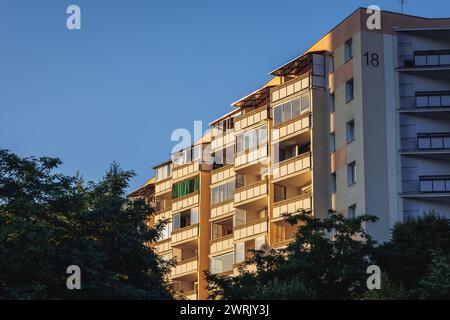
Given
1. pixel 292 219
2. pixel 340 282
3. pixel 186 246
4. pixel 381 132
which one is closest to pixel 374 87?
pixel 381 132

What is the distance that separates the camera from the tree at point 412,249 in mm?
51344

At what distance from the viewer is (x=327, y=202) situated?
7081 cm

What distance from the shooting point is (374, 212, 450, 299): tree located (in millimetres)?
51344

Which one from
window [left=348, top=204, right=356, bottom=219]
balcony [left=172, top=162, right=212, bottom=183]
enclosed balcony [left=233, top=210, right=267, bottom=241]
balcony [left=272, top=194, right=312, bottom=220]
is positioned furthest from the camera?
balcony [left=172, top=162, right=212, bottom=183]

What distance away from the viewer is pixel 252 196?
3110 inches

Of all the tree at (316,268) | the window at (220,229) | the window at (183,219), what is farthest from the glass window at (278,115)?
the tree at (316,268)

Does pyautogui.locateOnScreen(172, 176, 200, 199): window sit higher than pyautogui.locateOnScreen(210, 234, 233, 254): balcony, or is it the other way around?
pyautogui.locateOnScreen(172, 176, 200, 199): window

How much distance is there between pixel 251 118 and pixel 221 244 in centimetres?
1008

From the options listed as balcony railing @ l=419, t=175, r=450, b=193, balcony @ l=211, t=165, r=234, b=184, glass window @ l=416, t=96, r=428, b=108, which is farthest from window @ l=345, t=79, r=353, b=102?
balcony @ l=211, t=165, r=234, b=184

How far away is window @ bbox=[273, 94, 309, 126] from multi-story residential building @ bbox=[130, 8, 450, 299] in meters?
0.07

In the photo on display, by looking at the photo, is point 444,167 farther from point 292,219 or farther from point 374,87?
point 292,219

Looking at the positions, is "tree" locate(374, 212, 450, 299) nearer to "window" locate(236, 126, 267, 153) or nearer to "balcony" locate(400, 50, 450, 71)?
"balcony" locate(400, 50, 450, 71)

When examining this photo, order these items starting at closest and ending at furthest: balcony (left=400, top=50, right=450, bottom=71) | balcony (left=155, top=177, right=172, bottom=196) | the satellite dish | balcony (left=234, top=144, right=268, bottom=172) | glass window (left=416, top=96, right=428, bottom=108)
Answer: glass window (left=416, top=96, right=428, bottom=108) → balcony (left=400, top=50, right=450, bottom=71) → the satellite dish → balcony (left=234, top=144, right=268, bottom=172) → balcony (left=155, top=177, right=172, bottom=196)

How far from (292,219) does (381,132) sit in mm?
16461
